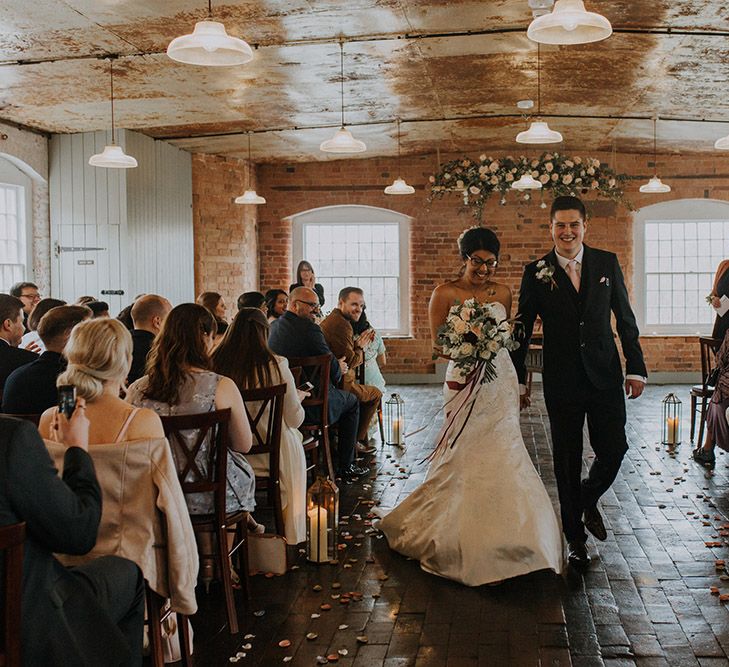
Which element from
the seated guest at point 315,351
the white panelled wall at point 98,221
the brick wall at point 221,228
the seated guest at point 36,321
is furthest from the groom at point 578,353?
the brick wall at point 221,228

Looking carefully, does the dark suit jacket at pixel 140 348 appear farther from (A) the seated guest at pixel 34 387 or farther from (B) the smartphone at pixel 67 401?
(B) the smartphone at pixel 67 401

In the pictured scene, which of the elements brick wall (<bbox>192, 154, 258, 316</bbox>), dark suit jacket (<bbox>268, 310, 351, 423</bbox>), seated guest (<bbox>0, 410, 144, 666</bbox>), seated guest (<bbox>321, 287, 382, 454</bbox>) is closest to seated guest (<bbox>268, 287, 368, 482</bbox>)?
dark suit jacket (<bbox>268, 310, 351, 423</bbox>)

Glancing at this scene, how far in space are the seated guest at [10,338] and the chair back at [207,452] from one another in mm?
1579

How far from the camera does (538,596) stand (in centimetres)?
423

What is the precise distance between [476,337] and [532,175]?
7540 mm

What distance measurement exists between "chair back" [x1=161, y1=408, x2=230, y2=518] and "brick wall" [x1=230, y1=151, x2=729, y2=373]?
34.1 feet

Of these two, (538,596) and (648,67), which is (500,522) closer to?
(538,596)

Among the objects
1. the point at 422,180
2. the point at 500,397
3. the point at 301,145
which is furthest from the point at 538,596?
the point at 422,180

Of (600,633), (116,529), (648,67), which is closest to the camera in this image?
(116,529)

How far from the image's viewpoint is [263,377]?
4.82 meters

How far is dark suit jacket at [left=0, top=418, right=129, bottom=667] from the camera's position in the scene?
2234mm

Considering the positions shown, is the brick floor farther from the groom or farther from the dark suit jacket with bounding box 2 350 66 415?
the dark suit jacket with bounding box 2 350 66 415

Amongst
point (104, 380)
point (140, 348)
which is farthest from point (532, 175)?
point (104, 380)

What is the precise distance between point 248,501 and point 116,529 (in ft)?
4.01
